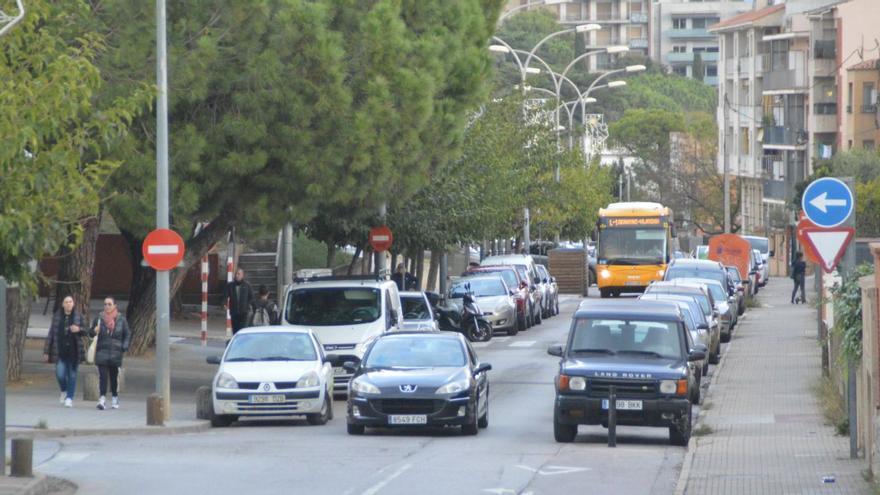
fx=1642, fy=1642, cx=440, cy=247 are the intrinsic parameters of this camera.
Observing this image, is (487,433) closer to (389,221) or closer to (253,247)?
(389,221)

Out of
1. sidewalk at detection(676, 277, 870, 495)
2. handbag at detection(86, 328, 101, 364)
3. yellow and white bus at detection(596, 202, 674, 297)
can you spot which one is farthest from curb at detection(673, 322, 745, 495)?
yellow and white bus at detection(596, 202, 674, 297)

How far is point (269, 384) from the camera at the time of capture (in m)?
23.0

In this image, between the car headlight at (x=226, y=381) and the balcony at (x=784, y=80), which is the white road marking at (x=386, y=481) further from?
the balcony at (x=784, y=80)

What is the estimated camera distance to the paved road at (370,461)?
1673 cm

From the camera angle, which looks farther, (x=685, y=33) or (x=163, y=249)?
(x=685, y=33)

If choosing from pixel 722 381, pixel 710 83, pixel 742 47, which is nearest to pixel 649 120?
pixel 742 47

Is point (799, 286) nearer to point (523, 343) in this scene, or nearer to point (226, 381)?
point (523, 343)

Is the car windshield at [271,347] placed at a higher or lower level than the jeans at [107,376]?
higher

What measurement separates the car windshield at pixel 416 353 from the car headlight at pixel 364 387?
0.73m

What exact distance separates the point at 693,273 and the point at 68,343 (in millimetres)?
21453

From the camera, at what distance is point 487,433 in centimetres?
2233

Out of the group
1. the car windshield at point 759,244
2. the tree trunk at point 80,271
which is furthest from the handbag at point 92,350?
the car windshield at point 759,244

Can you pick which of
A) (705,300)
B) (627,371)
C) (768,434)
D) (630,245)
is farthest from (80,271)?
(630,245)

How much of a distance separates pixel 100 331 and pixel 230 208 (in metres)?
4.33
